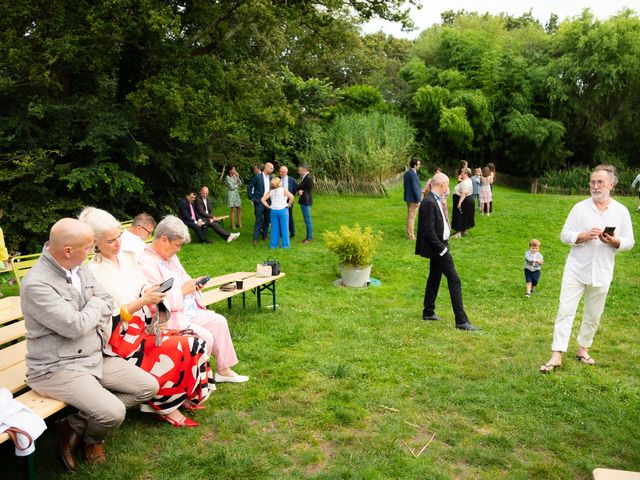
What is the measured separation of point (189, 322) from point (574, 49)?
1194 inches

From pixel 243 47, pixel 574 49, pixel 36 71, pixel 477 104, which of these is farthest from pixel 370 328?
pixel 574 49

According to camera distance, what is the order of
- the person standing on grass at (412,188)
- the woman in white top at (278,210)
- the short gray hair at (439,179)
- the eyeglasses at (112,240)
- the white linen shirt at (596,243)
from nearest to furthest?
the eyeglasses at (112,240) < the white linen shirt at (596,243) < the short gray hair at (439,179) < the woman in white top at (278,210) < the person standing on grass at (412,188)

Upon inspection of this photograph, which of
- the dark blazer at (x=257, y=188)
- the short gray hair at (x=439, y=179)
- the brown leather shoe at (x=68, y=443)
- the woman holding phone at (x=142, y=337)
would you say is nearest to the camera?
the brown leather shoe at (x=68, y=443)

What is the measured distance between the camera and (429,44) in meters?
A: 33.1

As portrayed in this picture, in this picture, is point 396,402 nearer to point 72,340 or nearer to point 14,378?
point 72,340

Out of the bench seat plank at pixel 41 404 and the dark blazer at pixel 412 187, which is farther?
the dark blazer at pixel 412 187

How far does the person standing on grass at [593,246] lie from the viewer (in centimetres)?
536

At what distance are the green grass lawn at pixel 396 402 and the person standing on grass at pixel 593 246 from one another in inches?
25.7

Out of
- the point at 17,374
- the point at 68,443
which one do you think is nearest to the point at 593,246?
the point at 68,443

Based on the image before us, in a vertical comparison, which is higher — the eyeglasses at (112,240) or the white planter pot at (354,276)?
the eyeglasses at (112,240)

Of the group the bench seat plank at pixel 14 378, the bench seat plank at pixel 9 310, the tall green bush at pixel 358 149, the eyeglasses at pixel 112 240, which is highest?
the tall green bush at pixel 358 149

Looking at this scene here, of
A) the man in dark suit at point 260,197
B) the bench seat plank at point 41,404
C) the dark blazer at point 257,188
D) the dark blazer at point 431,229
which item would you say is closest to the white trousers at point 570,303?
the dark blazer at point 431,229

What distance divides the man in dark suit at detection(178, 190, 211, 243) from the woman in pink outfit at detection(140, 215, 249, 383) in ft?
28.6

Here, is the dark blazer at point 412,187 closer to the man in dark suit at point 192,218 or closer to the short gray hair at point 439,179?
the man in dark suit at point 192,218
